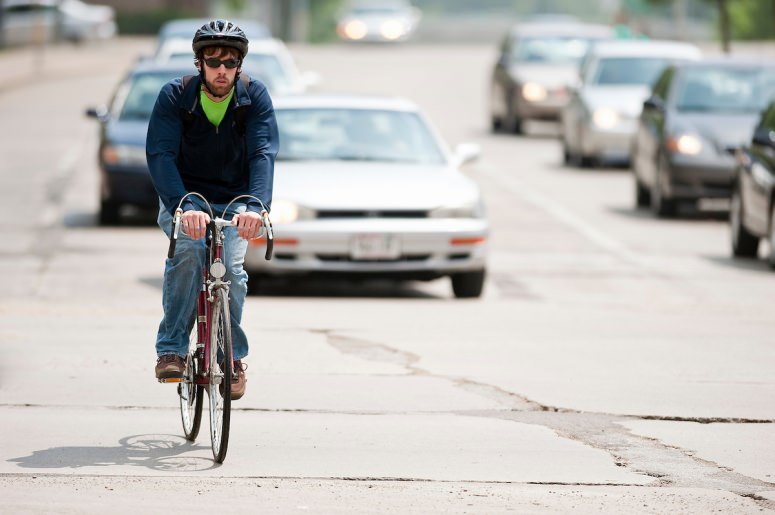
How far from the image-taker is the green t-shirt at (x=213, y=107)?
7.61 meters

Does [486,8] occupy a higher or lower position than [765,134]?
lower

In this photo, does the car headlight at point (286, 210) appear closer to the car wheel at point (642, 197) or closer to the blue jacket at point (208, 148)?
the blue jacket at point (208, 148)

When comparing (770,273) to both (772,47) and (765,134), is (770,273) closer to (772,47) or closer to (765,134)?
(765,134)

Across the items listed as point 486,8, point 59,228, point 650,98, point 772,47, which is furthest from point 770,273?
point 486,8

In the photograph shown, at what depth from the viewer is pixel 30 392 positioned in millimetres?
9133

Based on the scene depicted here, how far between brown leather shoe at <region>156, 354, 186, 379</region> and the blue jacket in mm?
663

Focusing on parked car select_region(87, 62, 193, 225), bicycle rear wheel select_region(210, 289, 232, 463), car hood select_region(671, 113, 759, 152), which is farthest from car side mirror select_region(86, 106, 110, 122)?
bicycle rear wheel select_region(210, 289, 232, 463)

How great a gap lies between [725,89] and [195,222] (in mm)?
14780

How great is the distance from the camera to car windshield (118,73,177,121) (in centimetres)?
1975

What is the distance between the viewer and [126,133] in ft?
62.9

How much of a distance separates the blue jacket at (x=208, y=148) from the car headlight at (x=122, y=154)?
11371mm

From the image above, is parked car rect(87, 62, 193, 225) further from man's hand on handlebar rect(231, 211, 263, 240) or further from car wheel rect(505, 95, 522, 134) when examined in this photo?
car wheel rect(505, 95, 522, 134)

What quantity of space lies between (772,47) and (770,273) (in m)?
45.7

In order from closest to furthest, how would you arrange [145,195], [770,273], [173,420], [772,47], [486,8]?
[173,420] < [770,273] < [145,195] < [772,47] < [486,8]
